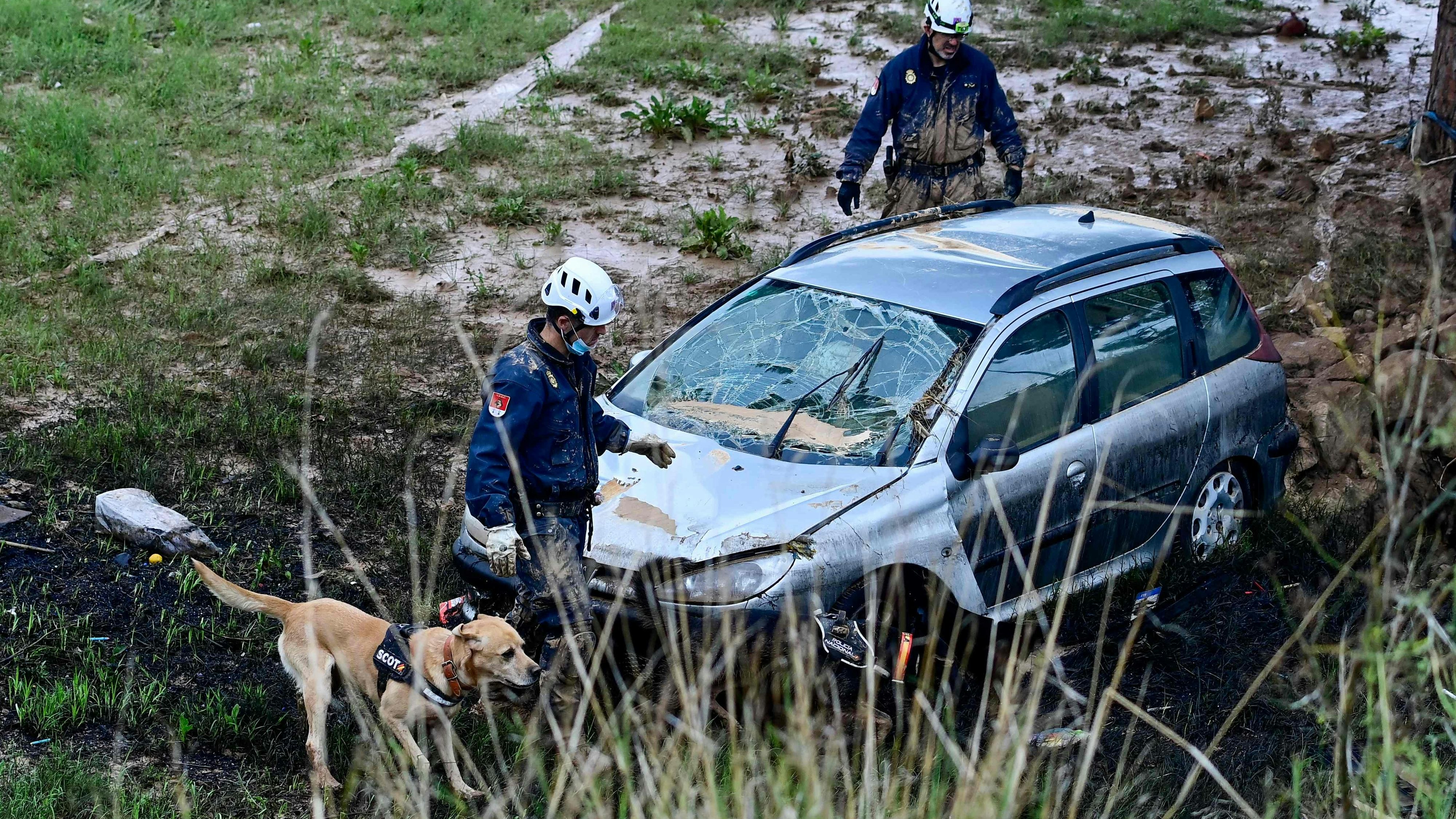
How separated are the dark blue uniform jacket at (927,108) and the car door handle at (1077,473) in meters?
3.03

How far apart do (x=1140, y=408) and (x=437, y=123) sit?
854 cm

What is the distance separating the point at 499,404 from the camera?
4.35m

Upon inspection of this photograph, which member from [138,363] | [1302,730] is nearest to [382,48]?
[138,363]

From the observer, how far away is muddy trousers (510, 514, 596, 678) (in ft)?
14.2

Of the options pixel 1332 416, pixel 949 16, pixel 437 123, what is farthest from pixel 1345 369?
pixel 437 123

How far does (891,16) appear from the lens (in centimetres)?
1495

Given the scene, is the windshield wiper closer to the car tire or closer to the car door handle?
the car door handle

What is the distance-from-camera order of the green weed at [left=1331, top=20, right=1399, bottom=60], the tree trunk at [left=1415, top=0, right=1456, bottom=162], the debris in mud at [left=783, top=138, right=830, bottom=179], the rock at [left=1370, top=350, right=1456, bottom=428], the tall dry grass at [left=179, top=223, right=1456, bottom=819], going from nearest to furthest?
1. the tall dry grass at [left=179, top=223, right=1456, bottom=819]
2. the rock at [left=1370, top=350, right=1456, bottom=428]
3. the tree trunk at [left=1415, top=0, right=1456, bottom=162]
4. the debris in mud at [left=783, top=138, right=830, bottom=179]
5. the green weed at [left=1331, top=20, right=1399, bottom=60]

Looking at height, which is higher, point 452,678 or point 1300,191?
point 1300,191

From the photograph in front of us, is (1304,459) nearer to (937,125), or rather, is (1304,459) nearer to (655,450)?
(937,125)

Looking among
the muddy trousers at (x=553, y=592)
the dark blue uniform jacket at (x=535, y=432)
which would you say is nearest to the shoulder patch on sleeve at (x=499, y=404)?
the dark blue uniform jacket at (x=535, y=432)

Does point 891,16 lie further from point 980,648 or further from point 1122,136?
point 980,648

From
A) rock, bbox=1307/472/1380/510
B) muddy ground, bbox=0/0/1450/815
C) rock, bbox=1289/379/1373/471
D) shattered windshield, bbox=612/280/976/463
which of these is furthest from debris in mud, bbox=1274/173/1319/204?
shattered windshield, bbox=612/280/976/463

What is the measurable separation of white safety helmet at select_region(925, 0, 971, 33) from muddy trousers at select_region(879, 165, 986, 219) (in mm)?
847
